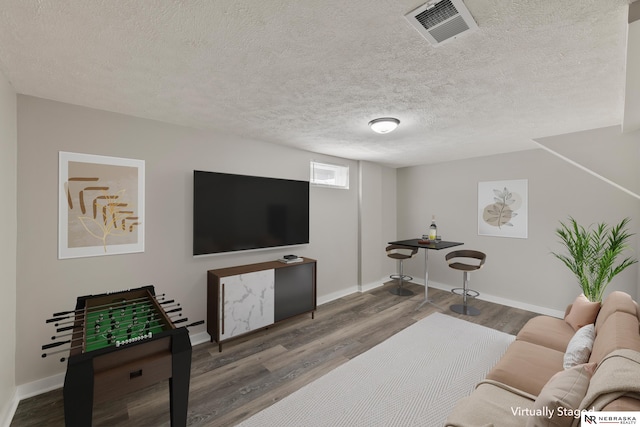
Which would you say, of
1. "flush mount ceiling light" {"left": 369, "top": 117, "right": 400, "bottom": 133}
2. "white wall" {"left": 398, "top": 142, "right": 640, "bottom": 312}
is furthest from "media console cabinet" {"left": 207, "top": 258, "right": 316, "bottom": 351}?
"white wall" {"left": 398, "top": 142, "right": 640, "bottom": 312}

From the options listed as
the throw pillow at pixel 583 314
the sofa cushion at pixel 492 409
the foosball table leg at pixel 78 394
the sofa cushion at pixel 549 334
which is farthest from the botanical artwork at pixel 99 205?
the throw pillow at pixel 583 314

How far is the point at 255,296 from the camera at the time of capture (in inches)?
129

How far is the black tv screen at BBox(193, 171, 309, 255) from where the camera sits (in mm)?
3148

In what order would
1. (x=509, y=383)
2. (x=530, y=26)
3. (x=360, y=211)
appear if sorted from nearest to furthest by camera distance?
(x=530, y=26) < (x=509, y=383) < (x=360, y=211)

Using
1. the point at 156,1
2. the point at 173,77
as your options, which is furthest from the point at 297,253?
the point at 156,1

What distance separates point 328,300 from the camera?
463cm

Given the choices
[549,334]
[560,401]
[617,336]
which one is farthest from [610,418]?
[549,334]

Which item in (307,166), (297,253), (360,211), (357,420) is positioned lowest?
(357,420)

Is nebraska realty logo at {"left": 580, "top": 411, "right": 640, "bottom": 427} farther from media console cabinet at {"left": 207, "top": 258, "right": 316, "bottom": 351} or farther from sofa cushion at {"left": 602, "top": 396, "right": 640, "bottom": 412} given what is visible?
media console cabinet at {"left": 207, "top": 258, "right": 316, "bottom": 351}

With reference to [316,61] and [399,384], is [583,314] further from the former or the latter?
[316,61]

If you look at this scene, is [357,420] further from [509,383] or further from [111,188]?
[111,188]

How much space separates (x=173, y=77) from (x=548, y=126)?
3.95 metres

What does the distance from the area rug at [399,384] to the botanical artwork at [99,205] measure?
6.97 feet

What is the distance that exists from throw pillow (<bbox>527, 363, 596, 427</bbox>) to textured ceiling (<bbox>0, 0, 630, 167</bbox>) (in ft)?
6.02
